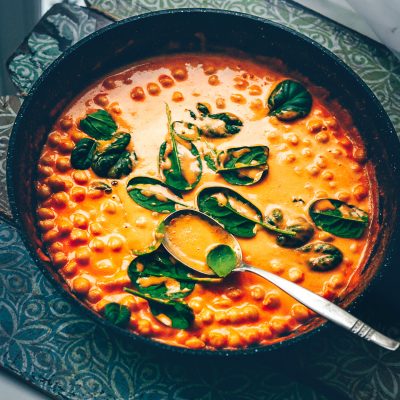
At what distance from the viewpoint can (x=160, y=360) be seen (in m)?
1.70

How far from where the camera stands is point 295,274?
66.2 inches

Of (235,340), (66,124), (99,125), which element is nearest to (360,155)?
(235,340)

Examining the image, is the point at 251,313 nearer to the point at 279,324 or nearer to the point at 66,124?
the point at 279,324

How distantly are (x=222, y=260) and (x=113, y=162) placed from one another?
40 cm

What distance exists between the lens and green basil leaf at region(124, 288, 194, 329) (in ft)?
5.31

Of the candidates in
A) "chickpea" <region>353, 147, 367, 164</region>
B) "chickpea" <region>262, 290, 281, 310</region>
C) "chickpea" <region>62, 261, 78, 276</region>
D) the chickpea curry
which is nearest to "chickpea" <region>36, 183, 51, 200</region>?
the chickpea curry

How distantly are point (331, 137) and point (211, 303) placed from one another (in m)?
0.60

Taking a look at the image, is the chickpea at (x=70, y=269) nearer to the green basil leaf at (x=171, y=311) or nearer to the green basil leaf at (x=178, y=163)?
the green basil leaf at (x=171, y=311)

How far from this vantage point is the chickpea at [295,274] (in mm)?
1679

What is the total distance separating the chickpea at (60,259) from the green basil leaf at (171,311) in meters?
0.20

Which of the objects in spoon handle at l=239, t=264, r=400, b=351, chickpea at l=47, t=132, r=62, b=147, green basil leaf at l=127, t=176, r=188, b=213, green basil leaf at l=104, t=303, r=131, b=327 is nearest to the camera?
spoon handle at l=239, t=264, r=400, b=351

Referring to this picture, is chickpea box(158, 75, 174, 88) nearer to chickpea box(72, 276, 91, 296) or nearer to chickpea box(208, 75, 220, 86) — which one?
chickpea box(208, 75, 220, 86)

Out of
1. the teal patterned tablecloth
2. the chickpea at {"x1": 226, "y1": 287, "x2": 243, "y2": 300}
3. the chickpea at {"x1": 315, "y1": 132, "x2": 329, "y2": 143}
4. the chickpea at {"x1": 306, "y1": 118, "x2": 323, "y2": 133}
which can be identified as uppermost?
the chickpea at {"x1": 306, "y1": 118, "x2": 323, "y2": 133}

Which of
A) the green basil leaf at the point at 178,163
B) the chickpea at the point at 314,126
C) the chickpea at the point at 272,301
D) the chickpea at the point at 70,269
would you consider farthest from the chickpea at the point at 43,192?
the chickpea at the point at 314,126
